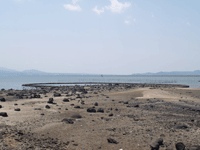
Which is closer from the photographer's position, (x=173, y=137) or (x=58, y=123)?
(x=173, y=137)

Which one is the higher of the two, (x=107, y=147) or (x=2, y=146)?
(x=2, y=146)

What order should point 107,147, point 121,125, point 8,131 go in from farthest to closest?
point 121,125, point 8,131, point 107,147

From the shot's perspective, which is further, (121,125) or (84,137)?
(121,125)

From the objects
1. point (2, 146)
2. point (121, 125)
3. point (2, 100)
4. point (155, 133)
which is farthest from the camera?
point (2, 100)

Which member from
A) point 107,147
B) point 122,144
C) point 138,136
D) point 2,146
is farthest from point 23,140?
point 138,136

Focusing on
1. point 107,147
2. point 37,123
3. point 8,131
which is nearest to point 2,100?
point 37,123

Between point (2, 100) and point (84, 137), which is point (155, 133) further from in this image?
point (2, 100)

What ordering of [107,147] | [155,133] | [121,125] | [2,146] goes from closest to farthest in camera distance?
[2,146], [107,147], [155,133], [121,125]

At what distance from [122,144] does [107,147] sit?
2.20 feet

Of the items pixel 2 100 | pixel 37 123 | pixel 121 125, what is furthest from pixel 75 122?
pixel 2 100

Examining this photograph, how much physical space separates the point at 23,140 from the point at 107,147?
340 cm

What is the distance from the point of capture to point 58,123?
9.33 metres

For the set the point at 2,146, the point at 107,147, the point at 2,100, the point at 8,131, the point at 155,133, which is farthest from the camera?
the point at 2,100

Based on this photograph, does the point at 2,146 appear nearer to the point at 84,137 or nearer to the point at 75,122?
the point at 84,137
